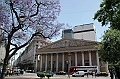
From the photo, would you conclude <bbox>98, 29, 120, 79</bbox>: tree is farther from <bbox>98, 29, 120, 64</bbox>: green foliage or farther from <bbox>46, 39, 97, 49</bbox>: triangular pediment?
<bbox>46, 39, 97, 49</bbox>: triangular pediment

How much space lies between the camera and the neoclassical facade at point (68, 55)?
6481 centimetres

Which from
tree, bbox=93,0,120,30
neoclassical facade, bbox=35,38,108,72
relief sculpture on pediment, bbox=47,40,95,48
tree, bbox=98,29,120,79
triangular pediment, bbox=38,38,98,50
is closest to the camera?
tree, bbox=98,29,120,79

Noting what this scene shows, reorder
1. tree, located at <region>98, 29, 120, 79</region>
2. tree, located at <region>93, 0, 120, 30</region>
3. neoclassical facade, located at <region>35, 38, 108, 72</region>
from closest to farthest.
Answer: tree, located at <region>98, 29, 120, 79</region> < tree, located at <region>93, 0, 120, 30</region> < neoclassical facade, located at <region>35, 38, 108, 72</region>

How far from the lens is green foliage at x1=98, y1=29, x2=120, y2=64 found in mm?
12102

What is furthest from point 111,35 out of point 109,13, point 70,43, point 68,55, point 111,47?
point 68,55

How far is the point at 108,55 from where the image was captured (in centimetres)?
1262

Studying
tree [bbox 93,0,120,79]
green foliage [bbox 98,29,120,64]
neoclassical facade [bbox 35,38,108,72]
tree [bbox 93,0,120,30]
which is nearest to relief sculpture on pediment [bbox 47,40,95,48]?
neoclassical facade [bbox 35,38,108,72]

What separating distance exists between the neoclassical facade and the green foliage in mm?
49461

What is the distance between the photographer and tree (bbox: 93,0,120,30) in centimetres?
1499

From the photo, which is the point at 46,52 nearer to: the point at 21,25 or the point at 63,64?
the point at 63,64

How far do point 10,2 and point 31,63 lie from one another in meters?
80.7

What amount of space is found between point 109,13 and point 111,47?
5400mm

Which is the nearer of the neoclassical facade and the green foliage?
the green foliage

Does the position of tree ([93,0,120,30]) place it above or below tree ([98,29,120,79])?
above
